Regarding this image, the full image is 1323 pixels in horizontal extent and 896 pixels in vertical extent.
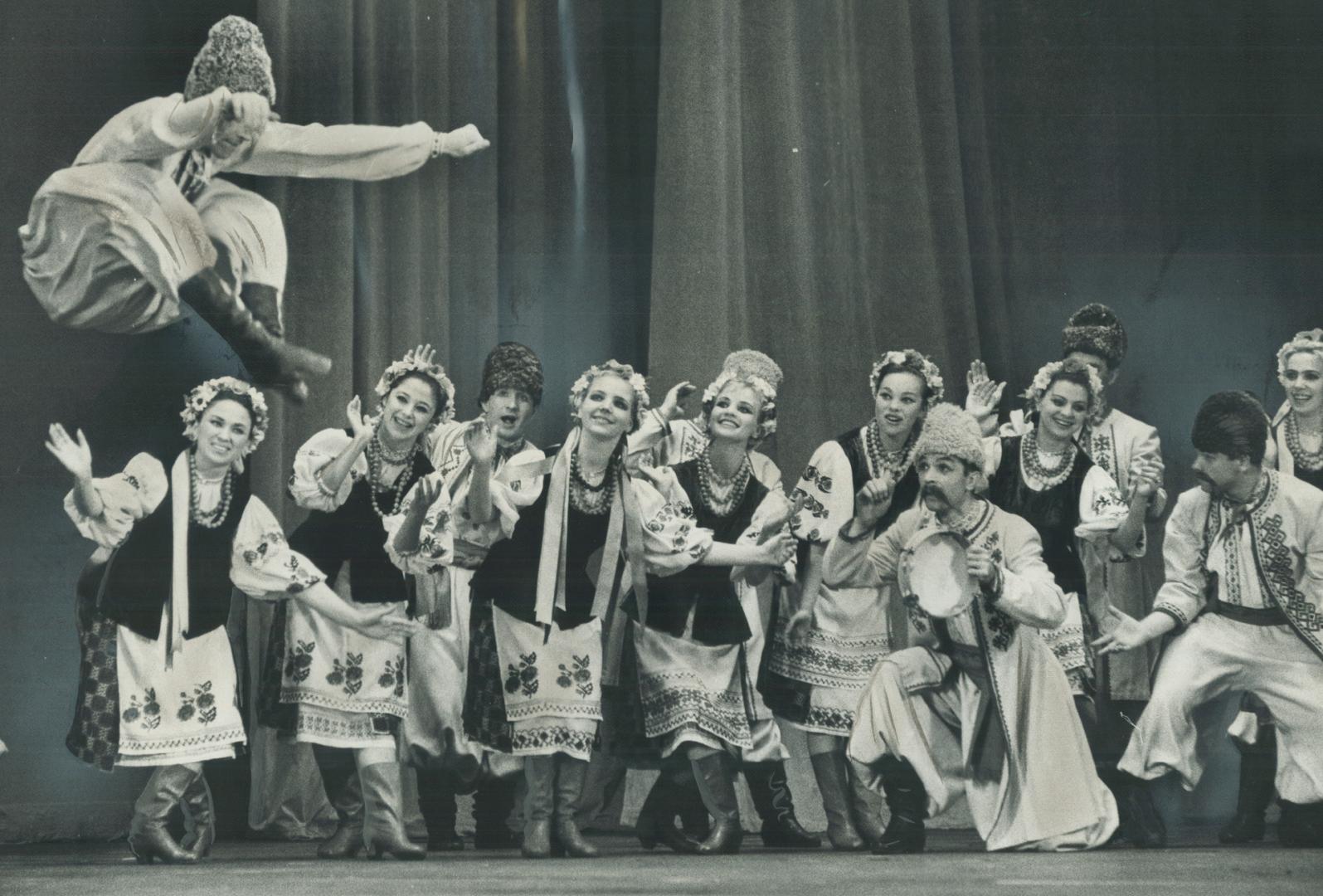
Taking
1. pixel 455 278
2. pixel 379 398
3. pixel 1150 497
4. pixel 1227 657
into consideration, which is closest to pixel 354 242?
pixel 455 278

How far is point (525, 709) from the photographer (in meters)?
4.32

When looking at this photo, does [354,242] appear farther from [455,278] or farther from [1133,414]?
[1133,414]

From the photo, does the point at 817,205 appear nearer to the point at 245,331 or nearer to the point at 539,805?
the point at 245,331

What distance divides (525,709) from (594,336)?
143 cm

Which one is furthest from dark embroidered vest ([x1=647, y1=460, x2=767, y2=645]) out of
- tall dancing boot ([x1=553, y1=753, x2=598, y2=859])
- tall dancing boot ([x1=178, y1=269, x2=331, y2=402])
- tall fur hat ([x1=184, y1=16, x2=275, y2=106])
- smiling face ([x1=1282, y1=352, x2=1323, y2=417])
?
tall fur hat ([x1=184, y1=16, x2=275, y2=106])

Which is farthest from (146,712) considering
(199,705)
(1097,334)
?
(1097,334)

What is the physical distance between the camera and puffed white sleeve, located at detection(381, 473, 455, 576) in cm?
445

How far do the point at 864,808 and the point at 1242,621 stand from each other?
1.07 meters

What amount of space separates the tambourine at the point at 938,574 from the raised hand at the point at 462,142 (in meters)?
1.80

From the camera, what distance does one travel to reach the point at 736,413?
4.58 m

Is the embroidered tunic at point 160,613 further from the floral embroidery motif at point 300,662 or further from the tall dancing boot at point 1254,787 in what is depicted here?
the tall dancing boot at point 1254,787

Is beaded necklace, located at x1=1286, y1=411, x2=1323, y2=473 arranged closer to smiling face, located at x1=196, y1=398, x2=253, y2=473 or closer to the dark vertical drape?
the dark vertical drape

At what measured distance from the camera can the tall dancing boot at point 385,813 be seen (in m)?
4.30

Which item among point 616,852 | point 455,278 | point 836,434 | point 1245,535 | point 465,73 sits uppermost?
point 465,73
